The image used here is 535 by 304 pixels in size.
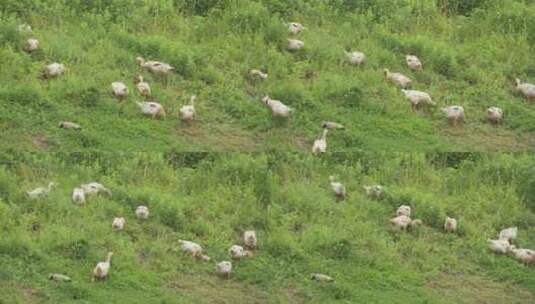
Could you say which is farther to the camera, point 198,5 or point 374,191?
point 198,5

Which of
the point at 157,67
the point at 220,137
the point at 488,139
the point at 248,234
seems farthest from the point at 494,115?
the point at 157,67

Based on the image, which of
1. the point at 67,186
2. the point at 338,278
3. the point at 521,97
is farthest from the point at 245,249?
the point at 521,97

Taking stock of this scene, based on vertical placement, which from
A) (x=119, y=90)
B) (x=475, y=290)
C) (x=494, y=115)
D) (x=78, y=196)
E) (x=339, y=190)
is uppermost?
(x=119, y=90)

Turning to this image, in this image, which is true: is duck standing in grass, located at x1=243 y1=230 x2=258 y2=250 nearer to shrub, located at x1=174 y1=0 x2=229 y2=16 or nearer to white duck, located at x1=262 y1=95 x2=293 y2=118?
white duck, located at x1=262 y1=95 x2=293 y2=118

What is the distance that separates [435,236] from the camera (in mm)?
11508

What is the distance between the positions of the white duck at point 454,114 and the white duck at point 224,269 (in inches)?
116

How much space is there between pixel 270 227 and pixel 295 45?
2563mm

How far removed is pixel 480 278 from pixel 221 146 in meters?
2.53

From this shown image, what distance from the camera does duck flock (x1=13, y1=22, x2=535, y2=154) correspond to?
12.1 meters

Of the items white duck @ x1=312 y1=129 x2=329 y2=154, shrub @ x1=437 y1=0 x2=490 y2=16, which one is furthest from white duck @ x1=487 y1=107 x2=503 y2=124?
shrub @ x1=437 y1=0 x2=490 y2=16

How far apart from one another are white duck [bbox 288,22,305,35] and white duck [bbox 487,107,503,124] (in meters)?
2.06

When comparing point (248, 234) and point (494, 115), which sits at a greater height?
point (494, 115)

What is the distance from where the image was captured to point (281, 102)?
40.9ft

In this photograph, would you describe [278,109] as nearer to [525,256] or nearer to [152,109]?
[152,109]
